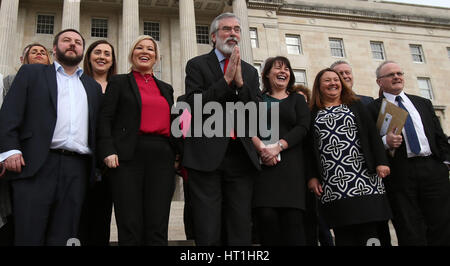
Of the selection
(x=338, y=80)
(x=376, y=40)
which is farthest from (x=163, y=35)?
(x=338, y=80)

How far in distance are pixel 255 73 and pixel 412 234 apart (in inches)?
120

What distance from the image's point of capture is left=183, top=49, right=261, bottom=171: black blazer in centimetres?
407

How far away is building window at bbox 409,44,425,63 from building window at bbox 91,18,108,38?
26537 mm

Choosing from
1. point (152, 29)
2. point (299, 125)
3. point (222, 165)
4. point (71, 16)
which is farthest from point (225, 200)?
point (152, 29)

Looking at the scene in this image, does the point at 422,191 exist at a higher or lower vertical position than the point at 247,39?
lower

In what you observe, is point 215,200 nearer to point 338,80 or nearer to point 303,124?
point 303,124

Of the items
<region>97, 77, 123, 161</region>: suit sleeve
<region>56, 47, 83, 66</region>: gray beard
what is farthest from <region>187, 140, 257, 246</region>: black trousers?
<region>56, 47, 83, 66</region>: gray beard

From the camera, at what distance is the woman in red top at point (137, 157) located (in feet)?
13.8

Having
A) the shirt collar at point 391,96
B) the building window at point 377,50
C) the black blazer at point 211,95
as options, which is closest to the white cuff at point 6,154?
the black blazer at point 211,95

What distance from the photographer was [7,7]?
2314 centimetres

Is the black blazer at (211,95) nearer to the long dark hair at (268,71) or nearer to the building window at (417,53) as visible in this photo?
the long dark hair at (268,71)

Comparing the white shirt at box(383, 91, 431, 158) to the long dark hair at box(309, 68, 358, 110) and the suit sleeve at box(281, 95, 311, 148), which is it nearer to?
the long dark hair at box(309, 68, 358, 110)

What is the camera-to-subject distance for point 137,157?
4.34 m

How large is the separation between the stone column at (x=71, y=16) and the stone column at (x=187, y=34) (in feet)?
21.4
